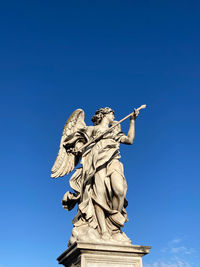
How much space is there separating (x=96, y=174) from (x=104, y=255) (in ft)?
6.55

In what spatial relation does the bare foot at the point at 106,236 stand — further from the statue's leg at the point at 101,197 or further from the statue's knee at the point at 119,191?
the statue's knee at the point at 119,191

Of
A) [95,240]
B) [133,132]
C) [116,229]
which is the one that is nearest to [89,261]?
[95,240]

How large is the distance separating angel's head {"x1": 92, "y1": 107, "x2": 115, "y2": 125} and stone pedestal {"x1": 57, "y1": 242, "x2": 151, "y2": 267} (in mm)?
3582

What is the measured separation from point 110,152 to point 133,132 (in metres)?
1.09

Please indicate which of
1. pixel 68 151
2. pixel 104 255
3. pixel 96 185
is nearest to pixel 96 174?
pixel 96 185

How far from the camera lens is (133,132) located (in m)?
9.37

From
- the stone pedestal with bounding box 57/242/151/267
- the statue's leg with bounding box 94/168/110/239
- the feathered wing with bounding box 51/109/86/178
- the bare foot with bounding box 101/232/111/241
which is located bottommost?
the stone pedestal with bounding box 57/242/151/267

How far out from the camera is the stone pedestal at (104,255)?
278 inches

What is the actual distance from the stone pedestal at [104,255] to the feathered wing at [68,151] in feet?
7.66

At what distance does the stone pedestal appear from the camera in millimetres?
7066

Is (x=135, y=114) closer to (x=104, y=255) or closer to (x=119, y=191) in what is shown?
(x=119, y=191)

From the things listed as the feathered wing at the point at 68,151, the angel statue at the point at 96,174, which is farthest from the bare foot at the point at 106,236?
the feathered wing at the point at 68,151

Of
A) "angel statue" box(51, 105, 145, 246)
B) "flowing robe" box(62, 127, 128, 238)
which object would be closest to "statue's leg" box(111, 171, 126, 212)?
"angel statue" box(51, 105, 145, 246)

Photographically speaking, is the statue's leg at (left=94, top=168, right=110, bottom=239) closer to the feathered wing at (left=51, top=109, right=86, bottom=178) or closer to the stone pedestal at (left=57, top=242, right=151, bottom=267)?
the stone pedestal at (left=57, top=242, right=151, bottom=267)
